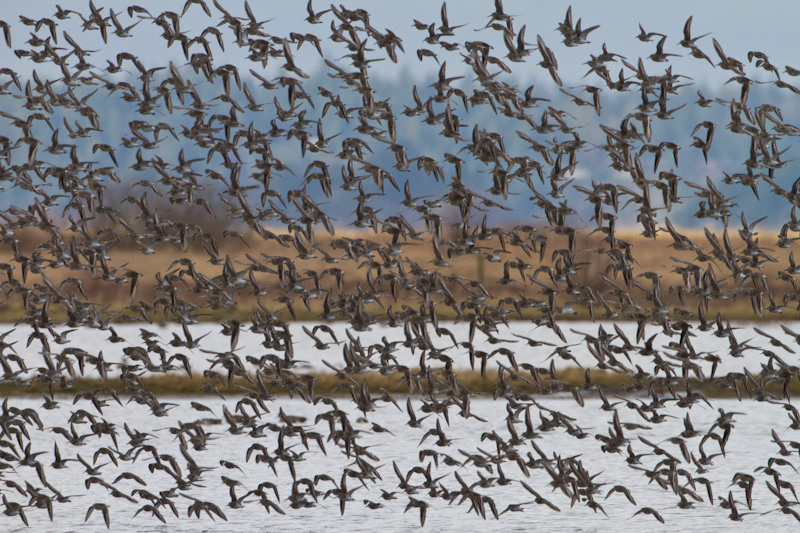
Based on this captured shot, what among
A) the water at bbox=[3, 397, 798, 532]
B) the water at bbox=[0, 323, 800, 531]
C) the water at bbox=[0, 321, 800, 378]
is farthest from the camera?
the water at bbox=[0, 321, 800, 378]

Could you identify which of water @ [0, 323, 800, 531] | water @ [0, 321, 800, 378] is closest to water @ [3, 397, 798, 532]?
water @ [0, 323, 800, 531]

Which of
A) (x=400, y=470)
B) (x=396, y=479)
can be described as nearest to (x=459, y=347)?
(x=400, y=470)

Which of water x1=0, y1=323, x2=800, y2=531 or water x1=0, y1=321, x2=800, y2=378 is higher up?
water x1=0, y1=321, x2=800, y2=378

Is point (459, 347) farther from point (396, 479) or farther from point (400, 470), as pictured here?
point (396, 479)

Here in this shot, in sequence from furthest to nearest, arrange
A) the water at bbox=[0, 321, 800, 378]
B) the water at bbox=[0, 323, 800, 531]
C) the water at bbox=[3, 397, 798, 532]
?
1. the water at bbox=[0, 321, 800, 378]
2. the water at bbox=[3, 397, 798, 532]
3. the water at bbox=[0, 323, 800, 531]

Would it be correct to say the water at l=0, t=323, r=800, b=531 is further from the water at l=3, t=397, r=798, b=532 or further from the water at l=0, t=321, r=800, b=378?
the water at l=0, t=321, r=800, b=378

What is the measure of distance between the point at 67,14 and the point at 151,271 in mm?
33142

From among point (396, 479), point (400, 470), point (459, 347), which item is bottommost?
point (396, 479)

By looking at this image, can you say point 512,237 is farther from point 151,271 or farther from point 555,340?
point 151,271

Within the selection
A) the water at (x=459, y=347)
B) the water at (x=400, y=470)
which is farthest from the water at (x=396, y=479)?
the water at (x=459, y=347)

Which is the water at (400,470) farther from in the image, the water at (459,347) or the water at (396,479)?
the water at (459,347)

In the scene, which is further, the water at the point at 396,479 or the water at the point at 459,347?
the water at the point at 459,347

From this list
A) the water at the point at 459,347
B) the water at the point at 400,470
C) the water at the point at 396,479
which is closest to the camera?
the water at the point at 400,470

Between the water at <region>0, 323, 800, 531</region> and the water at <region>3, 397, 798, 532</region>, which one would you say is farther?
the water at <region>3, 397, 798, 532</region>
